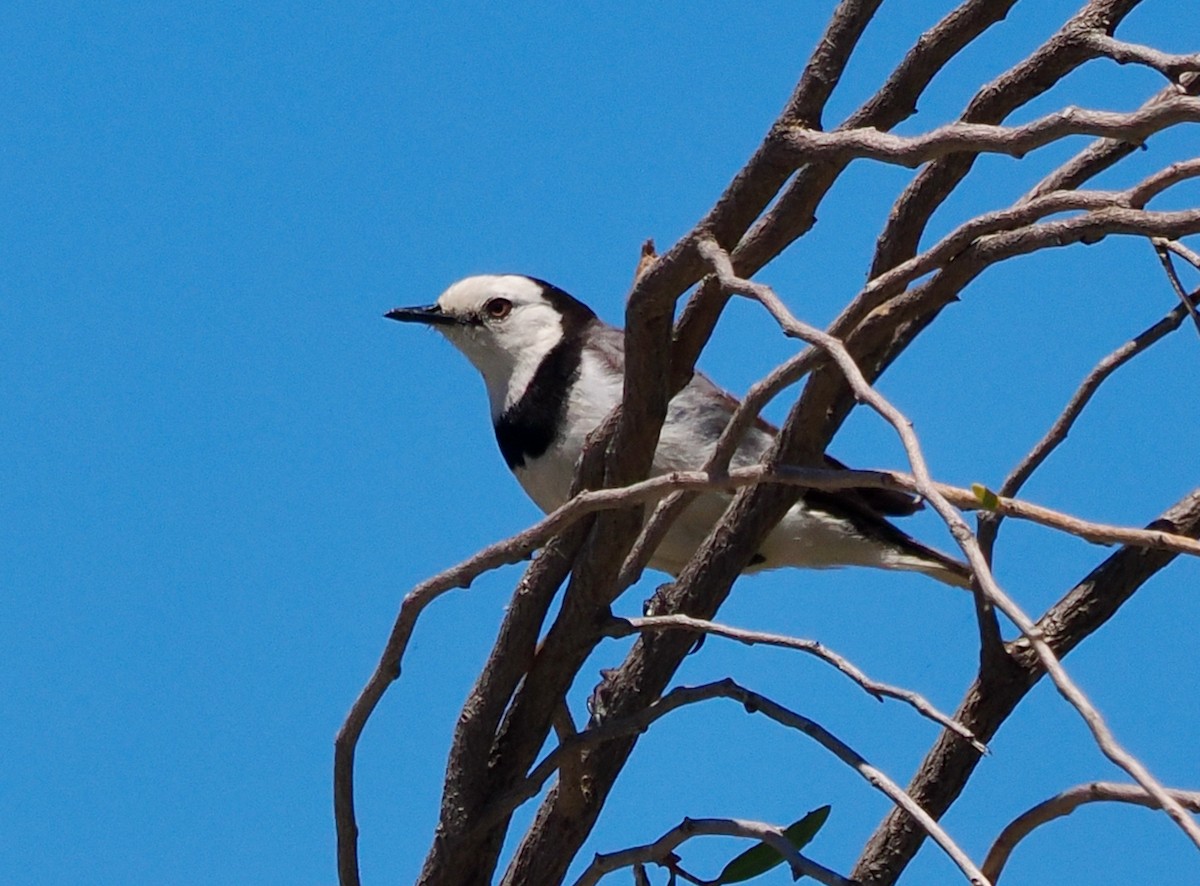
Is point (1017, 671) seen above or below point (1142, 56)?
below

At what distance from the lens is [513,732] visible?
3387 mm

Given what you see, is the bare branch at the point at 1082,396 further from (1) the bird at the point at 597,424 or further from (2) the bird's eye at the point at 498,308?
(2) the bird's eye at the point at 498,308

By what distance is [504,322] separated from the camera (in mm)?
5688

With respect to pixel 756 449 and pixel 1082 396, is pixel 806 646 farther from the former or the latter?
pixel 756 449

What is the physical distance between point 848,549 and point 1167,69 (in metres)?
2.85

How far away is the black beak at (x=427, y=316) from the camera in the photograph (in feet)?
19.4

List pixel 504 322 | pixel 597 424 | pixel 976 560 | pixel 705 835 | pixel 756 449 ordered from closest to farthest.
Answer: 1. pixel 976 560
2. pixel 705 835
3. pixel 597 424
4. pixel 756 449
5. pixel 504 322

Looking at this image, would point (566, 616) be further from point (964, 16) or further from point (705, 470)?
point (964, 16)

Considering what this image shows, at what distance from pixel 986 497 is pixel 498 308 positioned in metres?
3.57

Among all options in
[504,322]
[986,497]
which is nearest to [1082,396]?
[986,497]

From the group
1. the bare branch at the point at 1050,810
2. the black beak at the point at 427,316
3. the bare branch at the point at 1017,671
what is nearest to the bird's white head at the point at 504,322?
the black beak at the point at 427,316

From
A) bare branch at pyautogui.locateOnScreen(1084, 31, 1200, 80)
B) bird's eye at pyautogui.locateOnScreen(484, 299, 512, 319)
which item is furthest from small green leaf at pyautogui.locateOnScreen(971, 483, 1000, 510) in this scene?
bird's eye at pyautogui.locateOnScreen(484, 299, 512, 319)

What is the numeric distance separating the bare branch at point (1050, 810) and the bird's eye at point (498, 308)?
2980 mm

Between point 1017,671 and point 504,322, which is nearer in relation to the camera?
point 1017,671
